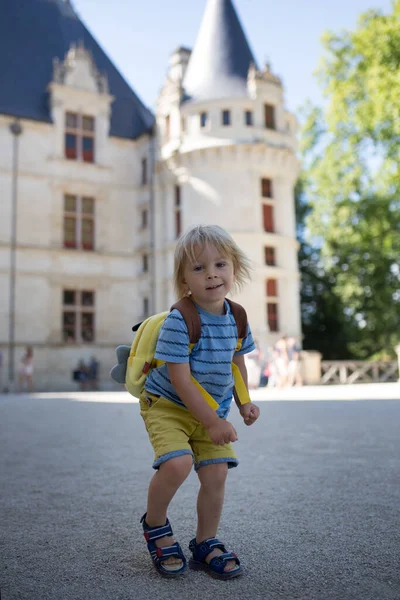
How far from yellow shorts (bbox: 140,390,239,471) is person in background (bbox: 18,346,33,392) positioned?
1622 centimetres

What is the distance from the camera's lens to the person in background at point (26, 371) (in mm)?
17578

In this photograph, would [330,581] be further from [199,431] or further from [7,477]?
[7,477]

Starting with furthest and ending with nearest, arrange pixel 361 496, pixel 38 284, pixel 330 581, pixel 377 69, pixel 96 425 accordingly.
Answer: pixel 38 284 → pixel 377 69 → pixel 96 425 → pixel 361 496 → pixel 330 581

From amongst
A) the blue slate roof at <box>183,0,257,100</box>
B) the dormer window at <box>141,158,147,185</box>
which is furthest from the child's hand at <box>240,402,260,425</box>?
the dormer window at <box>141,158,147,185</box>

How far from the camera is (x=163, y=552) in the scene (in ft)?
6.58

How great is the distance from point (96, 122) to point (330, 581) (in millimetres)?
23220

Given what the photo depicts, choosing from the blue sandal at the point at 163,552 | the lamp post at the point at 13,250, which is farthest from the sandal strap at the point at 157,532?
the lamp post at the point at 13,250

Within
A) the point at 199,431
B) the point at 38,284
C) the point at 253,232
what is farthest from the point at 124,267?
the point at 199,431

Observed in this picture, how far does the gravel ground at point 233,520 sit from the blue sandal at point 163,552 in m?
0.04

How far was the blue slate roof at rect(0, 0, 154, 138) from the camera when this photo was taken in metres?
22.2

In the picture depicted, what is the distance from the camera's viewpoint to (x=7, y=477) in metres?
3.73

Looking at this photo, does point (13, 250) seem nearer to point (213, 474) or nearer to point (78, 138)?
point (78, 138)

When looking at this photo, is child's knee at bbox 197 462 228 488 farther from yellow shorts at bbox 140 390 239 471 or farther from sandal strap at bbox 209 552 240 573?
sandal strap at bbox 209 552 240 573

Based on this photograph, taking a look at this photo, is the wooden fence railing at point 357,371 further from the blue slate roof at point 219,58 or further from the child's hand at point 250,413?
the child's hand at point 250,413
